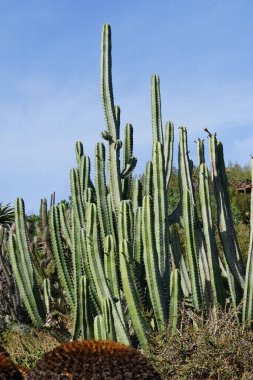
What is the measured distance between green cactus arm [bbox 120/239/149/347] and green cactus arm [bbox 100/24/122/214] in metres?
1.40

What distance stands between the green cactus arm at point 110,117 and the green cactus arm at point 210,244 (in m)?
1.12

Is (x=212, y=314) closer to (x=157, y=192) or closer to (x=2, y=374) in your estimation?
(x=157, y=192)

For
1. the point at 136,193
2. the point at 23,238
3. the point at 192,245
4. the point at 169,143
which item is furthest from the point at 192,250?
the point at 23,238

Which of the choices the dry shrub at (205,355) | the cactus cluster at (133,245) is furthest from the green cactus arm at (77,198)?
the dry shrub at (205,355)

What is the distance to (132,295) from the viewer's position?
28.4 feet

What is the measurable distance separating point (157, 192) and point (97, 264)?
3.63 ft

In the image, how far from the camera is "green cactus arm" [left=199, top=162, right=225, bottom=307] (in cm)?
946

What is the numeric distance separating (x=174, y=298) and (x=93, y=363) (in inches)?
138

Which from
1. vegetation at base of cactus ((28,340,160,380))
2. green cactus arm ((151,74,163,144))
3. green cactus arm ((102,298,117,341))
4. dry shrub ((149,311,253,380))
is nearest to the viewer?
vegetation at base of cactus ((28,340,160,380))

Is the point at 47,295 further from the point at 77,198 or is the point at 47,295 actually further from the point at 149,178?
the point at 149,178

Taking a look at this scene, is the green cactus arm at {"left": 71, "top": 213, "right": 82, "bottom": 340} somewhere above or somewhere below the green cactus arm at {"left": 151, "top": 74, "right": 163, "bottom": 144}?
below

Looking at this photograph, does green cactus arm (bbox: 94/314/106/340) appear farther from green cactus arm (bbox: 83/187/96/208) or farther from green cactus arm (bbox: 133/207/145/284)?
green cactus arm (bbox: 83/187/96/208)

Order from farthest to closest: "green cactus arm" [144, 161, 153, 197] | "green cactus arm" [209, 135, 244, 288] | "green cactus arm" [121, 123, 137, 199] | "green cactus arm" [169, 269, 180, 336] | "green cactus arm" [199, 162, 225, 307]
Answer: "green cactus arm" [121, 123, 137, 199], "green cactus arm" [209, 135, 244, 288], "green cactus arm" [144, 161, 153, 197], "green cactus arm" [199, 162, 225, 307], "green cactus arm" [169, 269, 180, 336]

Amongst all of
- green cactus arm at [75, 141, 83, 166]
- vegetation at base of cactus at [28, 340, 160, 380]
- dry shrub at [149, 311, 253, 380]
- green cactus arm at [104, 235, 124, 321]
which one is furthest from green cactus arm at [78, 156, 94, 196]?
vegetation at base of cactus at [28, 340, 160, 380]
